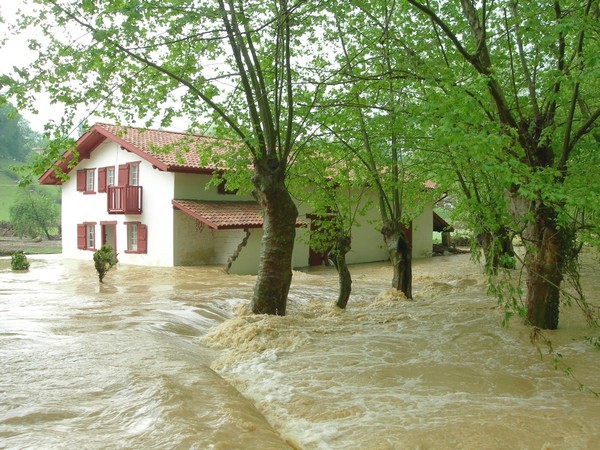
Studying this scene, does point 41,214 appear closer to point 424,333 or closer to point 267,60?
point 267,60

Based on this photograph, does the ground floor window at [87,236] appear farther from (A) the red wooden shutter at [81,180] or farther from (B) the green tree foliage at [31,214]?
(B) the green tree foliage at [31,214]

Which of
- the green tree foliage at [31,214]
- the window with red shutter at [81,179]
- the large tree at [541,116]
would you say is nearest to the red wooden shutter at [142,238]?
the window with red shutter at [81,179]

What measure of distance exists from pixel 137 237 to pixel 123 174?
2.70 meters

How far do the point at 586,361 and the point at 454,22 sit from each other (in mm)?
6164

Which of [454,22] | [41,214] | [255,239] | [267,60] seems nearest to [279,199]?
[267,60]

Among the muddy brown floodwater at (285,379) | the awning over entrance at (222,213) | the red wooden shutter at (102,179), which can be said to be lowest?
→ the muddy brown floodwater at (285,379)

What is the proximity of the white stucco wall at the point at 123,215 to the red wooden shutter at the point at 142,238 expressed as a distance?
0.52 feet

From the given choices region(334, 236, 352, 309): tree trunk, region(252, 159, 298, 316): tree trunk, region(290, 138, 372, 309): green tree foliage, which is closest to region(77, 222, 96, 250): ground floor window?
region(290, 138, 372, 309): green tree foliage

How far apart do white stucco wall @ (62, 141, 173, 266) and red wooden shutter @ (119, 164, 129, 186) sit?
272 millimetres

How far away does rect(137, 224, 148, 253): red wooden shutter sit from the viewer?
21703mm

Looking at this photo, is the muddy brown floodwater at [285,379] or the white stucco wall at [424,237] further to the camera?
the white stucco wall at [424,237]

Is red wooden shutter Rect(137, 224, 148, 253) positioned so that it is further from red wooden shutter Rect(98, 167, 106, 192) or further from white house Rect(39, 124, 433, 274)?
red wooden shutter Rect(98, 167, 106, 192)

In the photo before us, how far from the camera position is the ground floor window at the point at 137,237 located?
21.7 m

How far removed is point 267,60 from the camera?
34.3 ft
